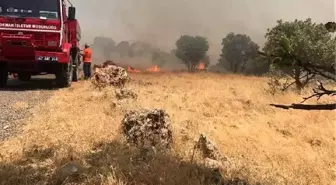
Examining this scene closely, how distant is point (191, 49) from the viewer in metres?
59.8

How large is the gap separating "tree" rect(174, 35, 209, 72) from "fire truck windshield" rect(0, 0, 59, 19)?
161 feet

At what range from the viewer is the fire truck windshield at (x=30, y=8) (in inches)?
421

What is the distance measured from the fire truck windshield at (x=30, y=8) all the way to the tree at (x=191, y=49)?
4894cm

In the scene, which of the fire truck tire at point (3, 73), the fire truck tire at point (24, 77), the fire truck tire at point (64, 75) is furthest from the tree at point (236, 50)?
the fire truck tire at point (3, 73)

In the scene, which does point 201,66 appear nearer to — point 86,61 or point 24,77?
point 86,61

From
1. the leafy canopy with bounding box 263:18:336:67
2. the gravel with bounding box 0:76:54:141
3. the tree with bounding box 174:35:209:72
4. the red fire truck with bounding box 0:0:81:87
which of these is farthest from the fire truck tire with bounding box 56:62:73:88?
the tree with bounding box 174:35:209:72

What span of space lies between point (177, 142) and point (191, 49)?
5397cm

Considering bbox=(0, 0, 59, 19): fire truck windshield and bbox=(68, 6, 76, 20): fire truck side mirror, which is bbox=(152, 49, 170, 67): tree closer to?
bbox=(68, 6, 76, 20): fire truck side mirror

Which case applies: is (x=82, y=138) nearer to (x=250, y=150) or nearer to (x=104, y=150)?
(x=104, y=150)

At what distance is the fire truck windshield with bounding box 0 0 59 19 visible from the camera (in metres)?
10.7

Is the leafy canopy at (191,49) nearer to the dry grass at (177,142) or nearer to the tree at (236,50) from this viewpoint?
the tree at (236,50)

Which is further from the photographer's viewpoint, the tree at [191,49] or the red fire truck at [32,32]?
the tree at [191,49]

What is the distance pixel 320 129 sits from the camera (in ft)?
34.3

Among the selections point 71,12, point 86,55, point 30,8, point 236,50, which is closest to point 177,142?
point 30,8
